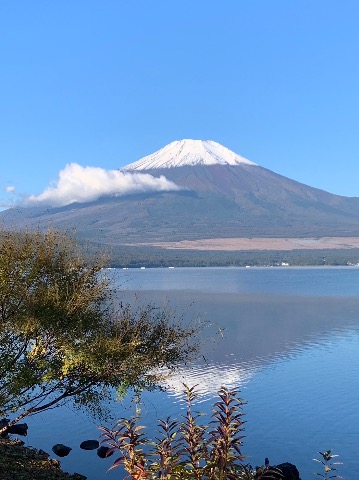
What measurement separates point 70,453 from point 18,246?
39.0ft

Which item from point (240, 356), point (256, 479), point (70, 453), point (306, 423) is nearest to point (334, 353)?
point (240, 356)

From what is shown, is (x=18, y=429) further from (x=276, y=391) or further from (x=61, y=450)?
(x=276, y=391)

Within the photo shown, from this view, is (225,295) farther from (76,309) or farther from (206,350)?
(76,309)

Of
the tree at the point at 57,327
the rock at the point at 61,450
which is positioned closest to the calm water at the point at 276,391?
the rock at the point at 61,450

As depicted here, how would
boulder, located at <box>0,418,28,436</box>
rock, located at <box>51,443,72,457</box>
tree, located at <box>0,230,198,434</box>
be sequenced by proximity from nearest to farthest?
tree, located at <box>0,230,198,434</box> → rock, located at <box>51,443,72,457</box> → boulder, located at <box>0,418,28,436</box>

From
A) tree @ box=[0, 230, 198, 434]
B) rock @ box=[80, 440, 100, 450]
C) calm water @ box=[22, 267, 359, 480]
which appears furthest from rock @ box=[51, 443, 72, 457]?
tree @ box=[0, 230, 198, 434]

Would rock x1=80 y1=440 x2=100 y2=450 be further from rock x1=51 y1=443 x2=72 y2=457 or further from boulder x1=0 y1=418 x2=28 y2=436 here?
boulder x1=0 y1=418 x2=28 y2=436

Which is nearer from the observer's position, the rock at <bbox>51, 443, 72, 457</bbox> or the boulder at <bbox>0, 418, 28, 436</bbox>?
the rock at <bbox>51, 443, 72, 457</bbox>

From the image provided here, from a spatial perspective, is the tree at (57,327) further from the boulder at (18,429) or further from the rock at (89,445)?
the boulder at (18,429)

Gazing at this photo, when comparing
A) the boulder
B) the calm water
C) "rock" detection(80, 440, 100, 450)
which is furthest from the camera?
the boulder

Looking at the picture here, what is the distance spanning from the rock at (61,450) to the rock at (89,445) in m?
0.70

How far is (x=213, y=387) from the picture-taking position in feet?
131

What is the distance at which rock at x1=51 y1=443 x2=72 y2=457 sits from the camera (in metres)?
26.0

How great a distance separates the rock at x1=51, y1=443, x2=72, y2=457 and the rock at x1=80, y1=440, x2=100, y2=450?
0.70 m
